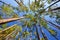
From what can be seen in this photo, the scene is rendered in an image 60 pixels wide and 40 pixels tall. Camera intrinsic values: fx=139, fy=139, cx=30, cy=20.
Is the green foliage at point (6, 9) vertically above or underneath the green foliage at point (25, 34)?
above

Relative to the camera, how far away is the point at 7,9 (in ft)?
26.1

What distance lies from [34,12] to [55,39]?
2530 millimetres

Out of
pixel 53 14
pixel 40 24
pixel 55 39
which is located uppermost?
pixel 53 14

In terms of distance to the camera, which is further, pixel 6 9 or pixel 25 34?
pixel 25 34

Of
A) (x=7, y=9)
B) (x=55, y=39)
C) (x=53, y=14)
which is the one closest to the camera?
(x=7, y=9)

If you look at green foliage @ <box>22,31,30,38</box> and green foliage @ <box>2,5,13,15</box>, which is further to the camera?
green foliage @ <box>22,31,30,38</box>

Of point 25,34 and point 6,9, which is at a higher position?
point 6,9

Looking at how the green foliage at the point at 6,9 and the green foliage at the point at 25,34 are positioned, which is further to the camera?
the green foliage at the point at 25,34

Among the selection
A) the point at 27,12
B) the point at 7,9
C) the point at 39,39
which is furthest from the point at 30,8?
the point at 39,39

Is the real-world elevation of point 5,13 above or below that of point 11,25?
above

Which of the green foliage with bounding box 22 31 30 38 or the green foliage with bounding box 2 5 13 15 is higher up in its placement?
the green foliage with bounding box 2 5 13 15

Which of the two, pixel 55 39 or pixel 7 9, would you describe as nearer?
pixel 7 9

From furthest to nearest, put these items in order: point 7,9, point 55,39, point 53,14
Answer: point 55,39 → point 53,14 → point 7,9

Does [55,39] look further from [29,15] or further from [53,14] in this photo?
[29,15]
